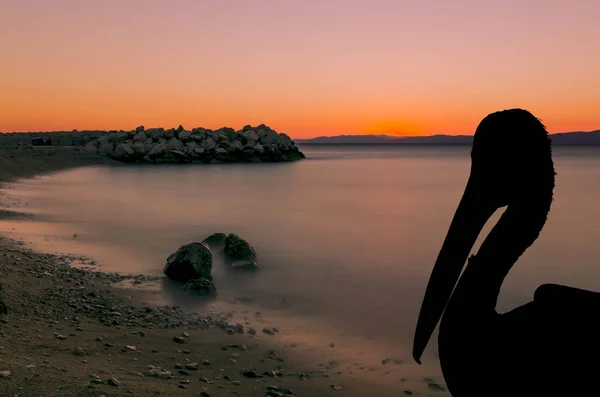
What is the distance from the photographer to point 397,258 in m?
12.6

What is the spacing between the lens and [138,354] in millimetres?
5270

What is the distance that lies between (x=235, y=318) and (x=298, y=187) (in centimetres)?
2648

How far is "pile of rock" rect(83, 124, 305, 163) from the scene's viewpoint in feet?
181

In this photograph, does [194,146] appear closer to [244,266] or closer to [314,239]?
[314,239]

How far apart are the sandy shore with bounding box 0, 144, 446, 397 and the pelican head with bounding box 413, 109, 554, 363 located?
255cm

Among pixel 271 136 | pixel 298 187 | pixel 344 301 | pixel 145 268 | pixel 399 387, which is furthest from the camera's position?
pixel 271 136

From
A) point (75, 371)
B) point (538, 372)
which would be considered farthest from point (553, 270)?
point (75, 371)

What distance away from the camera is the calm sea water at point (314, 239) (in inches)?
328

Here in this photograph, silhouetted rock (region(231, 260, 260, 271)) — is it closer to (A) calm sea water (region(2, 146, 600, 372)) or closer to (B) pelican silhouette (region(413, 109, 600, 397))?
(A) calm sea water (region(2, 146, 600, 372))

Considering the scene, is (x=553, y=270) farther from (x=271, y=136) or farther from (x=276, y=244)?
(x=271, y=136)

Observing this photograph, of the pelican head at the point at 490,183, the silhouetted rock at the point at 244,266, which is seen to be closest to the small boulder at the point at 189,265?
the silhouetted rock at the point at 244,266

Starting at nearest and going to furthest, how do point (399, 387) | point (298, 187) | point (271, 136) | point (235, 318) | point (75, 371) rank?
1. point (75, 371)
2. point (399, 387)
3. point (235, 318)
4. point (298, 187)
5. point (271, 136)

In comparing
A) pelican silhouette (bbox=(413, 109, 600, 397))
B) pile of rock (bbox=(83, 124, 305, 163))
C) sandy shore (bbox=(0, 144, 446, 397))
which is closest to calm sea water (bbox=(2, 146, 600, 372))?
sandy shore (bbox=(0, 144, 446, 397))

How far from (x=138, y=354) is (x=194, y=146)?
52.8m
